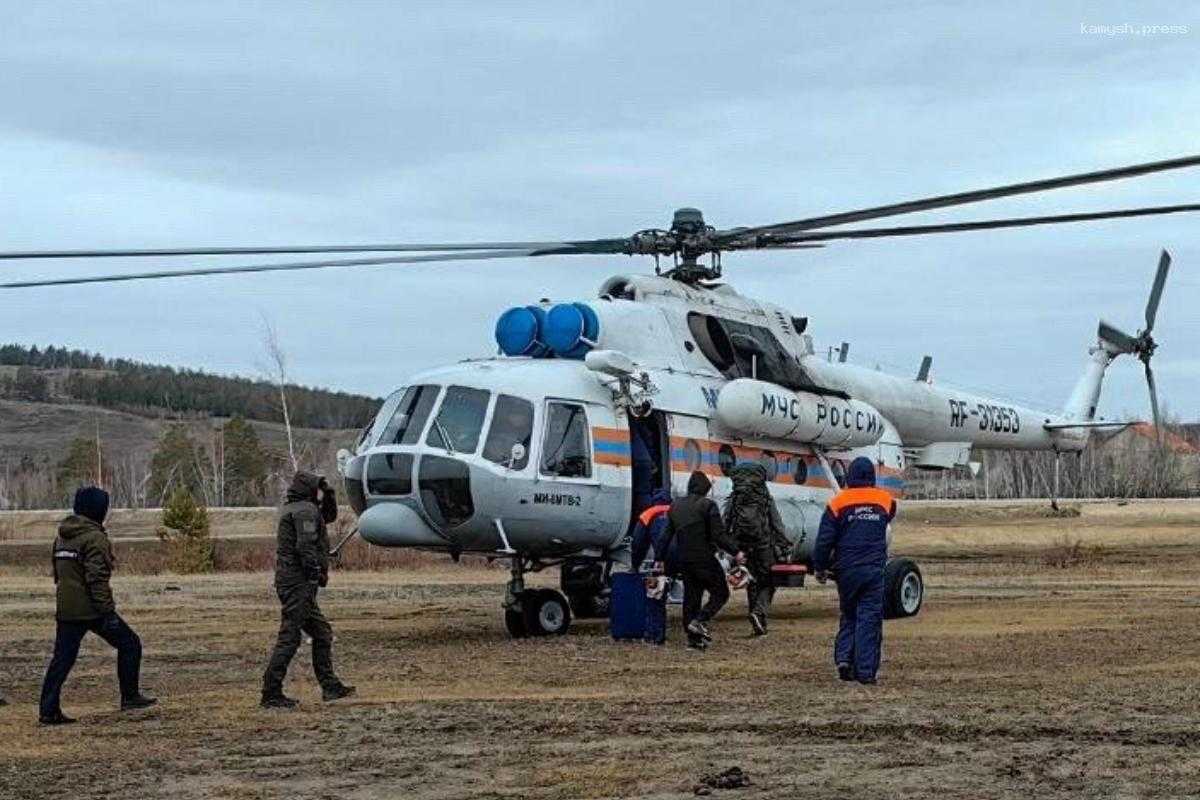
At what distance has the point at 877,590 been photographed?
44.3ft

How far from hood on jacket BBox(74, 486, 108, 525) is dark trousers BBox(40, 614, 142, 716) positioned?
72cm

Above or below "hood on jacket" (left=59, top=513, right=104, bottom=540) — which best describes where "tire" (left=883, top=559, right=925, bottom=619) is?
below

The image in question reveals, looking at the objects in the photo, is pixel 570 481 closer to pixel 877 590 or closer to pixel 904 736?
pixel 877 590

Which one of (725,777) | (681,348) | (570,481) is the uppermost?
(681,348)

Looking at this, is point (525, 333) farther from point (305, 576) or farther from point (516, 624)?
point (305, 576)

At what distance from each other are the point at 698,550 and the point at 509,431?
230 centimetres

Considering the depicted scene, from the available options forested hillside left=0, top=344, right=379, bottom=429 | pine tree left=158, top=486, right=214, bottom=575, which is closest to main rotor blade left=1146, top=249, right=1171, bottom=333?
pine tree left=158, top=486, right=214, bottom=575

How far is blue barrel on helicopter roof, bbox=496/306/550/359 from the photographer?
1902cm

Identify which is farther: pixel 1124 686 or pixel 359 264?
pixel 359 264

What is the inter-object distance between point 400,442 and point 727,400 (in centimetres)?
409

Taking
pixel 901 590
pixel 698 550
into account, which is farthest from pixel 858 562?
pixel 901 590

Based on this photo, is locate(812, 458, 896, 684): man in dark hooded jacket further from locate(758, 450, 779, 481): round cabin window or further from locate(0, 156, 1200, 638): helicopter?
locate(758, 450, 779, 481): round cabin window

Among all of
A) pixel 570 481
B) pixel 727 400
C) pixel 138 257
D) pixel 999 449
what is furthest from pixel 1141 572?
pixel 138 257

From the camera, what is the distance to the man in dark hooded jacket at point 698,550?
54.1 feet
